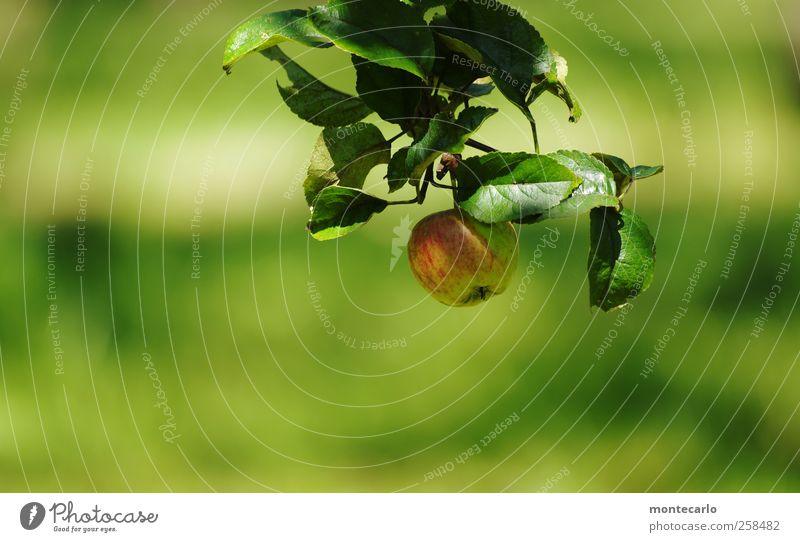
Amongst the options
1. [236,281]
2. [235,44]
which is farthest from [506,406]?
[235,44]

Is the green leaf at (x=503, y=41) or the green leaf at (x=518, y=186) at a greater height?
the green leaf at (x=503, y=41)

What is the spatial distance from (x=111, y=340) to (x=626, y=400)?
67 centimetres

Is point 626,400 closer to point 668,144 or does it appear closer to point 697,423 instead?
point 697,423

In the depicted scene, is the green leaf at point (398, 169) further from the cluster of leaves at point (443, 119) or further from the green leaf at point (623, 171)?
the green leaf at point (623, 171)

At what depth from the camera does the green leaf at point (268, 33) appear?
51cm

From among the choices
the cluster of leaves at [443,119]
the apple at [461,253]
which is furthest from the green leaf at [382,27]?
the apple at [461,253]

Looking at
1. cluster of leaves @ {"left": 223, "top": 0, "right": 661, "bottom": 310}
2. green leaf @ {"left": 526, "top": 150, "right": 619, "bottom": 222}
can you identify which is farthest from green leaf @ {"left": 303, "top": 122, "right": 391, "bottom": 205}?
green leaf @ {"left": 526, "top": 150, "right": 619, "bottom": 222}

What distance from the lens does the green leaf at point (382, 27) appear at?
0.52 meters

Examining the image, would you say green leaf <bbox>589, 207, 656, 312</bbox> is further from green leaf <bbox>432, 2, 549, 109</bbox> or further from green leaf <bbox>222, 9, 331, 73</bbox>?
green leaf <bbox>222, 9, 331, 73</bbox>

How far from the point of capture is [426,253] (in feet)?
1.98

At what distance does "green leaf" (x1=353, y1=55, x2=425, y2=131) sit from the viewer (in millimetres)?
547

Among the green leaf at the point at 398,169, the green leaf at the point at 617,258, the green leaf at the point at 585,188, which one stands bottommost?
the green leaf at the point at 617,258

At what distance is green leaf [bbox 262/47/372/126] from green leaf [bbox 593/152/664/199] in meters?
0.16

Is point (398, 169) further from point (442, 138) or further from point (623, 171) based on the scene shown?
point (623, 171)
